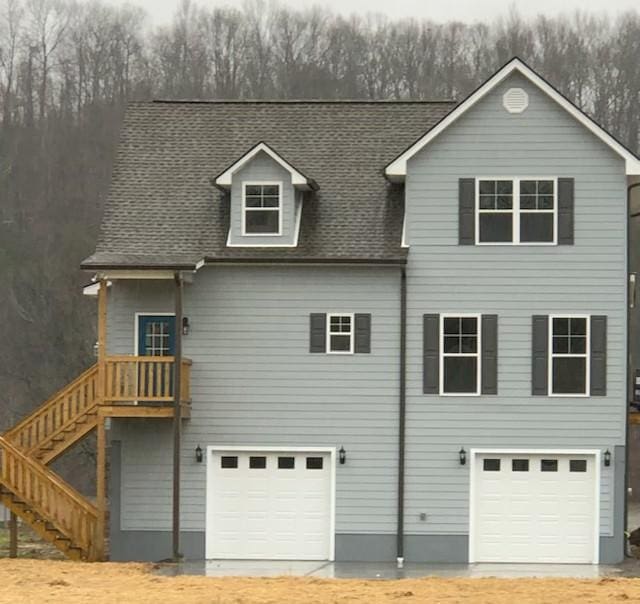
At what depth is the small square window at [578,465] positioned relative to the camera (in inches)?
1126

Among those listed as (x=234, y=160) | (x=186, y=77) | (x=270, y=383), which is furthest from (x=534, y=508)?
(x=186, y=77)

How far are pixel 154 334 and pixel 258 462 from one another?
129 inches

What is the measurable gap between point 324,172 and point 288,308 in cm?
348

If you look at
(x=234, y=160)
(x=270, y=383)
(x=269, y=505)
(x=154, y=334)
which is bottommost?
(x=269, y=505)

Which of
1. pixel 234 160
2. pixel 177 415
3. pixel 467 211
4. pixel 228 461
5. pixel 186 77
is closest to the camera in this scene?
pixel 177 415

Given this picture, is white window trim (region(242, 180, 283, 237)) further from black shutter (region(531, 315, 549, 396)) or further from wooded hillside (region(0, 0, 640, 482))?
wooded hillside (region(0, 0, 640, 482))

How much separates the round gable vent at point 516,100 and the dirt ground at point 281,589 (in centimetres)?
950

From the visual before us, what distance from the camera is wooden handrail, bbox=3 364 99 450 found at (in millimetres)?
28328

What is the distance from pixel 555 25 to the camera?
77.4m

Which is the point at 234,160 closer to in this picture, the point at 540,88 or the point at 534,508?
the point at 540,88

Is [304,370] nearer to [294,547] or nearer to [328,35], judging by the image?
[294,547]

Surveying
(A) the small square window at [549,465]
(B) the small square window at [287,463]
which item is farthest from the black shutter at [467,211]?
(B) the small square window at [287,463]

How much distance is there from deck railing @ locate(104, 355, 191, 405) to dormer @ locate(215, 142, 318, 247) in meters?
3.08

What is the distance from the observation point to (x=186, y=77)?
7669cm
